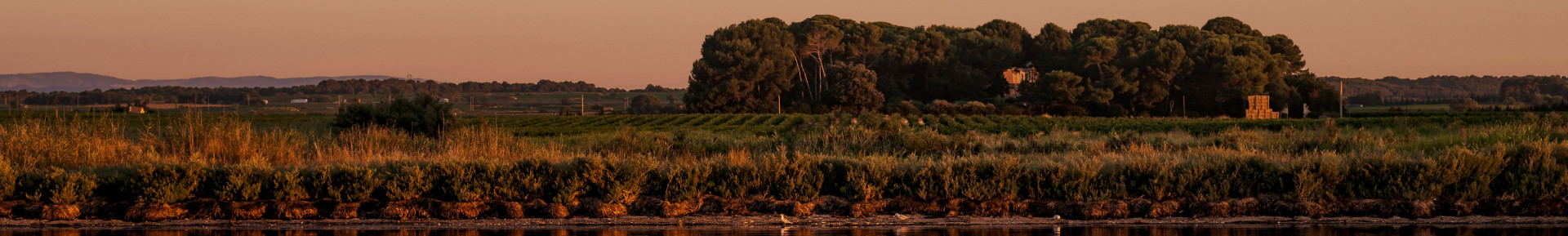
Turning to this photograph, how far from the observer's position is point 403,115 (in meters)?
31.0

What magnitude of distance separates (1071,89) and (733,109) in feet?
65.4

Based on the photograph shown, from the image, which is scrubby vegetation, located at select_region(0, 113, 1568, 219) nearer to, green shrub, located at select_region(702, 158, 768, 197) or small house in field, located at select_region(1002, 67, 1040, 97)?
green shrub, located at select_region(702, 158, 768, 197)

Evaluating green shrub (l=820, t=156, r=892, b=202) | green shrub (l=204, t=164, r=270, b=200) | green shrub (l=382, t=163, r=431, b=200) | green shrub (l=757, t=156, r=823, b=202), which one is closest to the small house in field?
green shrub (l=820, t=156, r=892, b=202)

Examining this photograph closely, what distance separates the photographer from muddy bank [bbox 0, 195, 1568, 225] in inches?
516

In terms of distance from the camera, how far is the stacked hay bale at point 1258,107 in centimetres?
6912

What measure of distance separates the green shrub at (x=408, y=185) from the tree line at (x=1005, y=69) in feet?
197

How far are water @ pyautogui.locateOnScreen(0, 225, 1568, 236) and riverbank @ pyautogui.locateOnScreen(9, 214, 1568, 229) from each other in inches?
11.9

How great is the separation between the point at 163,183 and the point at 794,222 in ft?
22.8

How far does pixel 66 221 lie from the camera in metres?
12.9

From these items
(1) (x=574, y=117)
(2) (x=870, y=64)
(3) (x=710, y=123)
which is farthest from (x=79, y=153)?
(2) (x=870, y=64)

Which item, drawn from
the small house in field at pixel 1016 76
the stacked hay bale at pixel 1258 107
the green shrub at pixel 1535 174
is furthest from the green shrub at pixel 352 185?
the small house in field at pixel 1016 76

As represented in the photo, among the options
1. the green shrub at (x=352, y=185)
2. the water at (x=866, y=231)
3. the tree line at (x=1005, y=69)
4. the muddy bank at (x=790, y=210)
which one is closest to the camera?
the water at (x=866, y=231)

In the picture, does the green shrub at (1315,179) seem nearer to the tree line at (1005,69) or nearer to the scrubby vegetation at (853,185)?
the scrubby vegetation at (853,185)

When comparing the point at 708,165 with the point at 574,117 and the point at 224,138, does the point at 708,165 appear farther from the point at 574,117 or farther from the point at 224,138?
the point at 574,117
